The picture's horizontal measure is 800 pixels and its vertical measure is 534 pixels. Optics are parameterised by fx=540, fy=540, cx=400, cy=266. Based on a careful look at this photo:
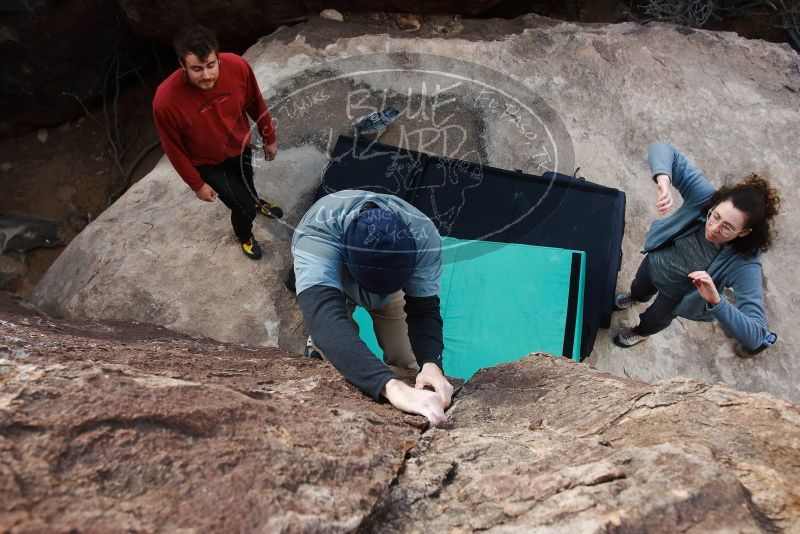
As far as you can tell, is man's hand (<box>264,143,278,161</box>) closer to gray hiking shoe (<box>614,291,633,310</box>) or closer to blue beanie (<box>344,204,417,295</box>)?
blue beanie (<box>344,204,417,295</box>)

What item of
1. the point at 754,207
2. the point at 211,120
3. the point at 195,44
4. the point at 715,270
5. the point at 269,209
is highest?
the point at 195,44

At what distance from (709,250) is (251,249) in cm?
246

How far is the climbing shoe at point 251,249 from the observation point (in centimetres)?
330

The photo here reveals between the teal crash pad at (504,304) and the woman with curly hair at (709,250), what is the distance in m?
0.44

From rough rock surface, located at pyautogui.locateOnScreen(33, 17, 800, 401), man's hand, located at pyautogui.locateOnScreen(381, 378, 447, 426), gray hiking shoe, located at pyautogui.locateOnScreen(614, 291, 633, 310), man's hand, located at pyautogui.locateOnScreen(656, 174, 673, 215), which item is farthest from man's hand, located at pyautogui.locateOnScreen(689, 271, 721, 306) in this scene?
man's hand, located at pyautogui.locateOnScreen(381, 378, 447, 426)

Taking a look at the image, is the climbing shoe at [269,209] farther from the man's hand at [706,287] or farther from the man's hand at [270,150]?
the man's hand at [706,287]

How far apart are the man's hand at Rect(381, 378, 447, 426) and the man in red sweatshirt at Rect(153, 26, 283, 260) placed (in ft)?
5.54

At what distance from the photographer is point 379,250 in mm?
1778

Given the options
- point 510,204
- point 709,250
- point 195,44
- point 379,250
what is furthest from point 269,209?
point 709,250

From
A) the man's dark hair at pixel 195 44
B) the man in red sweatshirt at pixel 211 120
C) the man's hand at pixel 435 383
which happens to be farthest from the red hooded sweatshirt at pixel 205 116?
the man's hand at pixel 435 383

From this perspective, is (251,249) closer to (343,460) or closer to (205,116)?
(205,116)

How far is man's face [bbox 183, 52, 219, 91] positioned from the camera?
238 centimetres

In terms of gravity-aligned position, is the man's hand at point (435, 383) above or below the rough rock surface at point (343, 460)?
A: below

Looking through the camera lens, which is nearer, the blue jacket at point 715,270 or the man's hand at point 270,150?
the blue jacket at point 715,270
